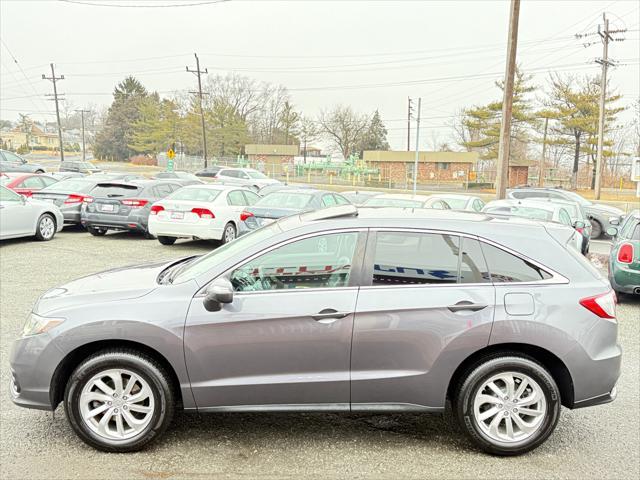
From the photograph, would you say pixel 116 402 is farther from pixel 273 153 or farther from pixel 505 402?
pixel 273 153

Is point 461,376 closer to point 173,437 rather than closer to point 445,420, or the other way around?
point 445,420

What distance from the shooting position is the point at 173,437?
3.88m

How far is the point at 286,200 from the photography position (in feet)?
40.6

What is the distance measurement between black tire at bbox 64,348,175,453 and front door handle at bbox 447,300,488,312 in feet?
6.15

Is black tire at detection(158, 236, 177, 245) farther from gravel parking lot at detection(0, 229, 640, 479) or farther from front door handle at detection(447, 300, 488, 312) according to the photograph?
front door handle at detection(447, 300, 488, 312)

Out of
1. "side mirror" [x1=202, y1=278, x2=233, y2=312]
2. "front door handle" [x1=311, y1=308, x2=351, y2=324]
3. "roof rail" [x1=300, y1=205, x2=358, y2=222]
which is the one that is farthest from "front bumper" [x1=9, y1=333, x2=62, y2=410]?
"roof rail" [x1=300, y1=205, x2=358, y2=222]

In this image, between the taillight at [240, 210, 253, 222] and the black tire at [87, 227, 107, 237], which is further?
the black tire at [87, 227, 107, 237]

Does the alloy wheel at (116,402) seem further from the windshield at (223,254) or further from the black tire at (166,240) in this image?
the black tire at (166,240)

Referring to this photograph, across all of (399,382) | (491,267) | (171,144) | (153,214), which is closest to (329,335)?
(399,382)

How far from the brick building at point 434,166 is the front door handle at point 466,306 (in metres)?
54.7

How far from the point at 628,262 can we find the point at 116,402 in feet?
24.2

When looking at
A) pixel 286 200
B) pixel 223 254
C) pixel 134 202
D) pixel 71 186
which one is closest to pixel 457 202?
pixel 286 200

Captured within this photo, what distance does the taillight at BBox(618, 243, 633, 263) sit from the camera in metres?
8.13

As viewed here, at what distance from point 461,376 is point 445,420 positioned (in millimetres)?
744
